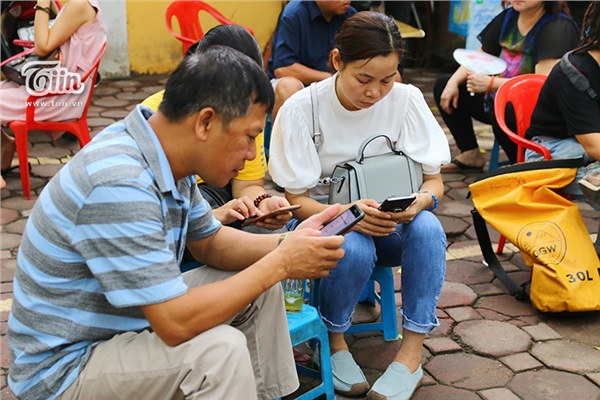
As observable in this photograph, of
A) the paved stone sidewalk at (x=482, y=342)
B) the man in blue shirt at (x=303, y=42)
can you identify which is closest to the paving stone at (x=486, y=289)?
the paved stone sidewalk at (x=482, y=342)

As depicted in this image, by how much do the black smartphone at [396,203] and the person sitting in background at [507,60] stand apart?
1.73 meters

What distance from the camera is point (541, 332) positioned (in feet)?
11.6

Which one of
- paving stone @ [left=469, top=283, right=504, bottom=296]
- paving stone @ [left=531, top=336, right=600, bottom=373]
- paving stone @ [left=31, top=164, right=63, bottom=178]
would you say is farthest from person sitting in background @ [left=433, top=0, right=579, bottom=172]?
paving stone @ [left=31, top=164, right=63, bottom=178]

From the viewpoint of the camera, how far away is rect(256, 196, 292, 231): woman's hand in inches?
111

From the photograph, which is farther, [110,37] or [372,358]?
[110,37]

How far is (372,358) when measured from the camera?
3285 mm

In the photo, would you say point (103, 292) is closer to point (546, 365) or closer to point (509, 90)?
point (546, 365)

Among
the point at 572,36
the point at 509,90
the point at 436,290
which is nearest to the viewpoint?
the point at 436,290

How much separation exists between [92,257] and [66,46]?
135 inches

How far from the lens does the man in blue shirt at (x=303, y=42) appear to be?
5.08m

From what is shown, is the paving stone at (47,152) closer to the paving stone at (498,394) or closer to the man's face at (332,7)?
the man's face at (332,7)

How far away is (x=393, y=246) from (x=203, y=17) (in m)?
5.11

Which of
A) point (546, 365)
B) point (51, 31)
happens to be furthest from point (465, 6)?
point (546, 365)

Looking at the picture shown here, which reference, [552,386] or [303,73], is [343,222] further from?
[303,73]
